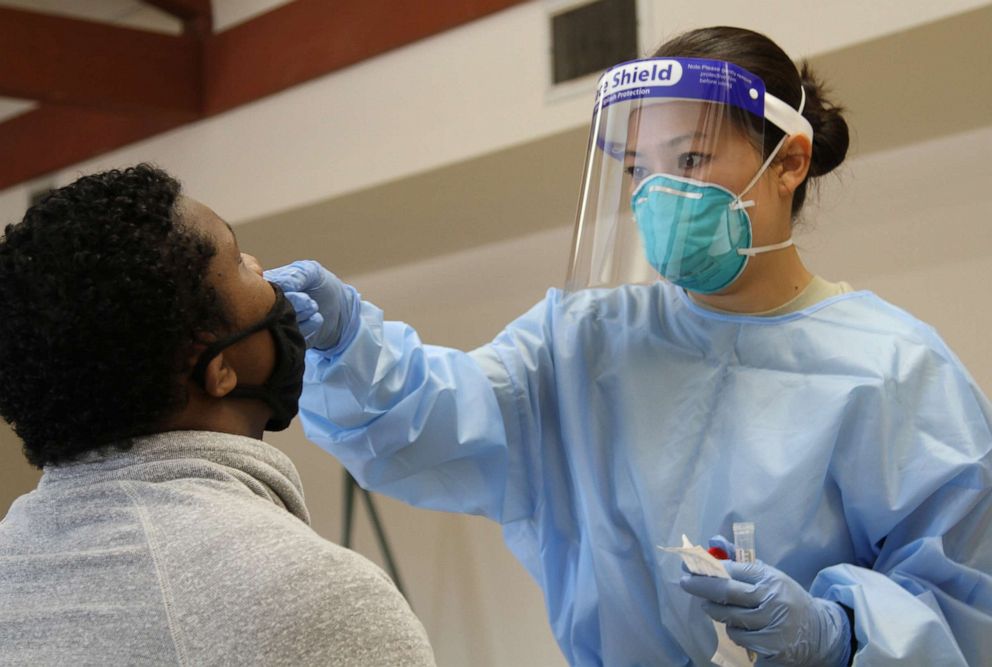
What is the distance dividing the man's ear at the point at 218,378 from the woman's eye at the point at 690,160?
2.49ft

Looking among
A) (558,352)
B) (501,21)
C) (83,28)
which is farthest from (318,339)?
(83,28)

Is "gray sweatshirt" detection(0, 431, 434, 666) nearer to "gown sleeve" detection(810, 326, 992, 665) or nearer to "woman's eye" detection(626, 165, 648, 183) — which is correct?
"gown sleeve" detection(810, 326, 992, 665)

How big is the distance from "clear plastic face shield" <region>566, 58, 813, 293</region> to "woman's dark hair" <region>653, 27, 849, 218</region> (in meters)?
0.04

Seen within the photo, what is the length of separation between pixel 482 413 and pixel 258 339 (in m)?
0.58

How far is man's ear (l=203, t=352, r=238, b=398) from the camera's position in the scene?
1102 mm

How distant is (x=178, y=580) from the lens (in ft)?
3.11

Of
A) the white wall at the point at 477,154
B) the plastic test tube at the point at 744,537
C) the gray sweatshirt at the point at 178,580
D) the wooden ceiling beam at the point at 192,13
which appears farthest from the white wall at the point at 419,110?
the gray sweatshirt at the point at 178,580

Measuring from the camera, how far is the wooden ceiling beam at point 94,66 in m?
3.53

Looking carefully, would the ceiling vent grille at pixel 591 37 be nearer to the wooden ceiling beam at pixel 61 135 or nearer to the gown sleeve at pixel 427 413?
the gown sleeve at pixel 427 413

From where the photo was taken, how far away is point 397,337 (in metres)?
1.73

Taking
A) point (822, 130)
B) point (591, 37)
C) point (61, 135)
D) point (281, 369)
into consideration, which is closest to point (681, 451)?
point (822, 130)

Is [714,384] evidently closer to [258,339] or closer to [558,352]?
[558,352]

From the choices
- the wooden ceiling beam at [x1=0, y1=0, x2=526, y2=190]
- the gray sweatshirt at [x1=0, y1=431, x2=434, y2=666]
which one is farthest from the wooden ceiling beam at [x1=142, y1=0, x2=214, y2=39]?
the gray sweatshirt at [x1=0, y1=431, x2=434, y2=666]

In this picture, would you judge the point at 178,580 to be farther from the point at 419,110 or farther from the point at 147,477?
the point at 419,110
